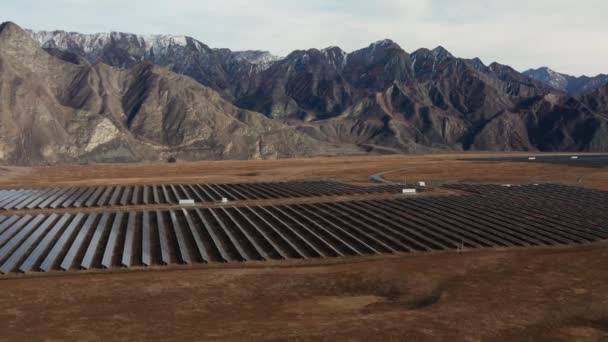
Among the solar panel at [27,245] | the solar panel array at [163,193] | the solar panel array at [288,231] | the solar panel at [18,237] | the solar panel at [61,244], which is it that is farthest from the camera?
the solar panel array at [163,193]

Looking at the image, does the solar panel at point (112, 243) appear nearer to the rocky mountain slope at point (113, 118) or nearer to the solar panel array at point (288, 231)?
the solar panel array at point (288, 231)

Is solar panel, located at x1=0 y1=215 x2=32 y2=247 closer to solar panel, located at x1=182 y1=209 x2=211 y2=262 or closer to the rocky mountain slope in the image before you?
solar panel, located at x1=182 y1=209 x2=211 y2=262

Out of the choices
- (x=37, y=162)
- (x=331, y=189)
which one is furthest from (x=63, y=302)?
(x=37, y=162)

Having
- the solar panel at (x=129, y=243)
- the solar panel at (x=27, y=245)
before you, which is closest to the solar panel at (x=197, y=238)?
the solar panel at (x=129, y=243)

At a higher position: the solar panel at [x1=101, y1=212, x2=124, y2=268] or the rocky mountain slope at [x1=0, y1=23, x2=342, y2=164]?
the rocky mountain slope at [x1=0, y1=23, x2=342, y2=164]

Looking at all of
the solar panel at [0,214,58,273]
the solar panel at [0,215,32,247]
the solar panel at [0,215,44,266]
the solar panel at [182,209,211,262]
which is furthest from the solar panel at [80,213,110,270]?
the solar panel at [182,209,211,262]

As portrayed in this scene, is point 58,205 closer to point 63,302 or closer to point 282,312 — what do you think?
point 63,302

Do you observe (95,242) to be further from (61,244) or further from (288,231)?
(288,231)
